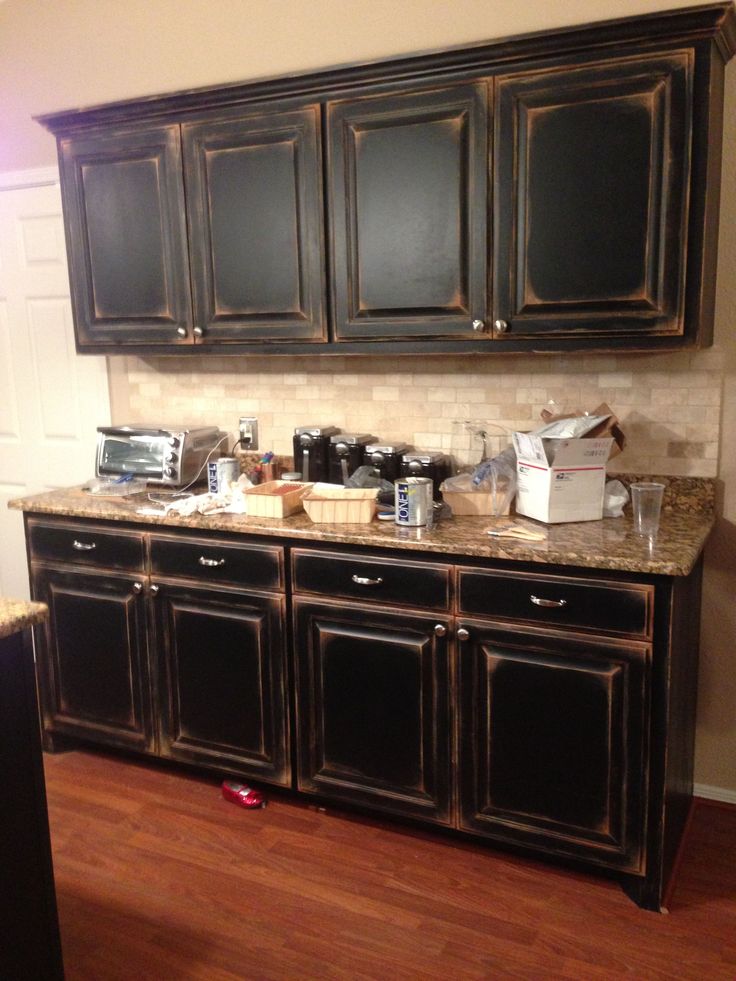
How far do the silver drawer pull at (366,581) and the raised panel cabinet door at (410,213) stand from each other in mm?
745

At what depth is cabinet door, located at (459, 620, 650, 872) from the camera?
84.8 inches

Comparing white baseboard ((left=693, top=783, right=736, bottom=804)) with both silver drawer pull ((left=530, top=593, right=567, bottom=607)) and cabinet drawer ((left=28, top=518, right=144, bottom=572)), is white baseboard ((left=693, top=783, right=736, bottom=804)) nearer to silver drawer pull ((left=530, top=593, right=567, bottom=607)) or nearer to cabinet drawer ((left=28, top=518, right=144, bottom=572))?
silver drawer pull ((left=530, top=593, right=567, bottom=607))

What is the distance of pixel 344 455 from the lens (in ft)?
9.45

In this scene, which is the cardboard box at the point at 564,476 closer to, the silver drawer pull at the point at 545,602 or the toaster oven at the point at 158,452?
the silver drawer pull at the point at 545,602

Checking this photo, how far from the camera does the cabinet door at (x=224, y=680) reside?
2.61 metres

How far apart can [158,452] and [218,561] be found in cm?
64

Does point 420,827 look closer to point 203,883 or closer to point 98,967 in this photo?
point 203,883

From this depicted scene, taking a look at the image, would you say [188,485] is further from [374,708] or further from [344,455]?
[374,708]

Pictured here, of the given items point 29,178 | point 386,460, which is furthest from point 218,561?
point 29,178

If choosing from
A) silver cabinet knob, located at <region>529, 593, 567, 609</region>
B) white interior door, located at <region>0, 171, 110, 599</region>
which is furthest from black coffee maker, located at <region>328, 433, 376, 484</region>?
white interior door, located at <region>0, 171, 110, 599</region>

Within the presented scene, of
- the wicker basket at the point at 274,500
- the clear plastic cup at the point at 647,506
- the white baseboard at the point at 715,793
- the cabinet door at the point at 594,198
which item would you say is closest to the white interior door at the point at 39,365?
the wicker basket at the point at 274,500

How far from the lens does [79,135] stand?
2969 millimetres

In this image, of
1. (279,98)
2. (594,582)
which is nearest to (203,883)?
(594,582)

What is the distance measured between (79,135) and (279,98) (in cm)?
82
